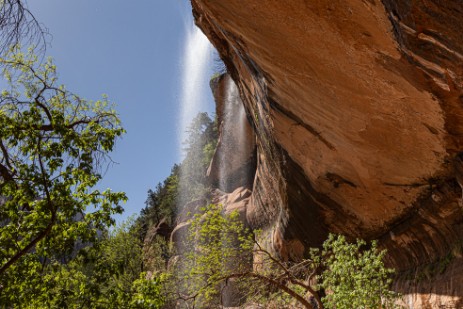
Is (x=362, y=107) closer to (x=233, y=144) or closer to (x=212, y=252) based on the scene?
(x=212, y=252)

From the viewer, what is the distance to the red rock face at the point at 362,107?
7570 millimetres

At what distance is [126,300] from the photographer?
6488mm

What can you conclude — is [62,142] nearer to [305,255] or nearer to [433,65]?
[433,65]

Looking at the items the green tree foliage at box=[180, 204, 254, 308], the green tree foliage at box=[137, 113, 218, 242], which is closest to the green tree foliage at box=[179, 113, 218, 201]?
the green tree foliage at box=[137, 113, 218, 242]

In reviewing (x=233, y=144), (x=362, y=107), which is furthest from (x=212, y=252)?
(x=233, y=144)

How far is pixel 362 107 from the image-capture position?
993 centimetres

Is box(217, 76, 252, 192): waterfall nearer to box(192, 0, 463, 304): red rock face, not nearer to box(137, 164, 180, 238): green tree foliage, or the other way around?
box(137, 164, 180, 238): green tree foliage

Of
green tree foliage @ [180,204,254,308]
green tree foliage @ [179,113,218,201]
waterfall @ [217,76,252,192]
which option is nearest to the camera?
green tree foliage @ [180,204,254,308]

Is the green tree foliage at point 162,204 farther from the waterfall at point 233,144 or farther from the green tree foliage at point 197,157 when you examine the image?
the waterfall at point 233,144

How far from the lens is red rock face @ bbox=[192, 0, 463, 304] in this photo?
7.57 metres

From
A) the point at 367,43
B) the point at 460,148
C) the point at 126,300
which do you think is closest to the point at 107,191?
the point at 126,300

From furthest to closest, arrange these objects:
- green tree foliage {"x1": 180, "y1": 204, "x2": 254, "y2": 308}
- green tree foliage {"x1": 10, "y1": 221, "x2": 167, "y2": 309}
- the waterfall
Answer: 1. the waterfall
2. green tree foliage {"x1": 180, "y1": 204, "x2": 254, "y2": 308}
3. green tree foliage {"x1": 10, "y1": 221, "x2": 167, "y2": 309}

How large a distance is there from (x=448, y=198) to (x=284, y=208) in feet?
23.7

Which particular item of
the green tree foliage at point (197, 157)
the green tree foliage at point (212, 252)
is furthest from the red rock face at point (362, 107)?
the green tree foliage at point (197, 157)
